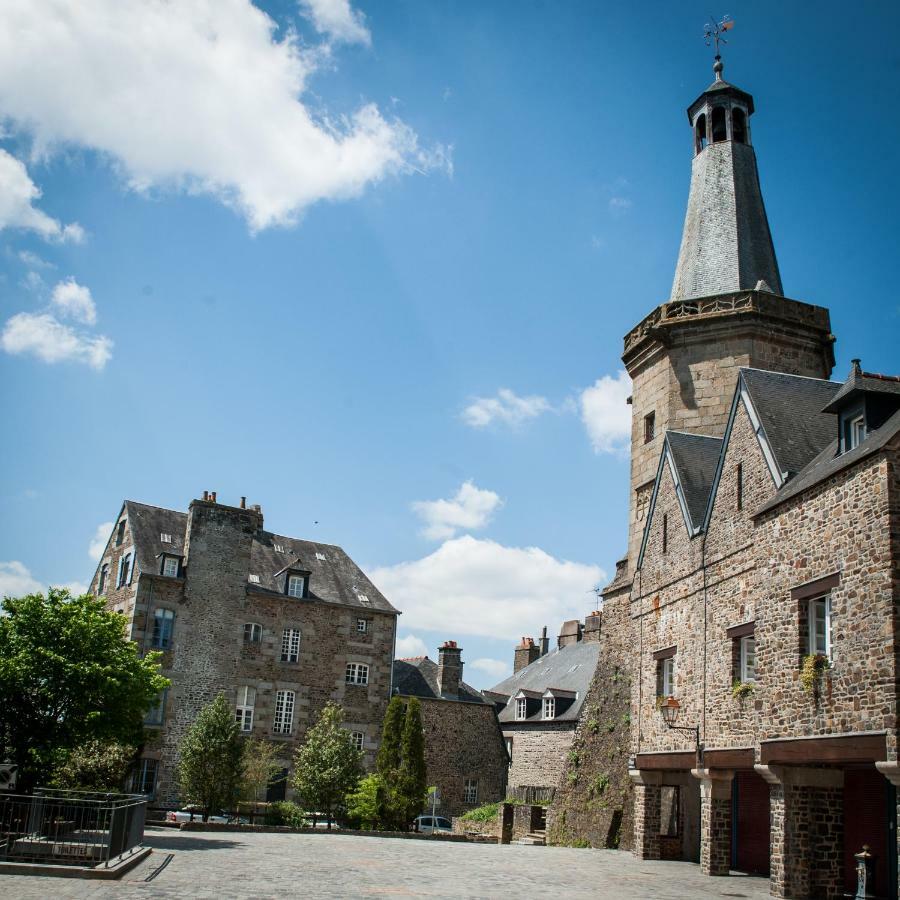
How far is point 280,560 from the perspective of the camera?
3784 centimetres

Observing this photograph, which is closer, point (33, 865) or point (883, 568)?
point (883, 568)

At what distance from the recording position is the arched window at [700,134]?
28.3 metres

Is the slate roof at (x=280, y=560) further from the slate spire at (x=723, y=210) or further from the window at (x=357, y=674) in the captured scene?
the slate spire at (x=723, y=210)

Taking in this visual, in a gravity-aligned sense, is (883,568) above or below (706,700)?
above

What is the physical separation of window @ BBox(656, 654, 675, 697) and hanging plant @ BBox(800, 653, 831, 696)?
6.69 metres

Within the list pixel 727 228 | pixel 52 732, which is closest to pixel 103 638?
pixel 52 732

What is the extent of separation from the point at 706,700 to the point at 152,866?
969cm

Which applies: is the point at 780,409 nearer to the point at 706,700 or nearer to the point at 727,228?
the point at 706,700

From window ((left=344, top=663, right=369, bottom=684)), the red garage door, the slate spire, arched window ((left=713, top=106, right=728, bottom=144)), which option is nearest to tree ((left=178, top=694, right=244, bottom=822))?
window ((left=344, top=663, right=369, bottom=684))

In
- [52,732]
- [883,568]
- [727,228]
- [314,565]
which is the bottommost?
[52,732]

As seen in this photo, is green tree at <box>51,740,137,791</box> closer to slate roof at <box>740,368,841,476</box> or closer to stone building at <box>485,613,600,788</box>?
stone building at <box>485,613,600,788</box>

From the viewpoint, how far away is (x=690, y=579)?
61.6ft

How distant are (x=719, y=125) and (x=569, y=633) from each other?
23203 mm

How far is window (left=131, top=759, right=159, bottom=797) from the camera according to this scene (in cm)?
3089
